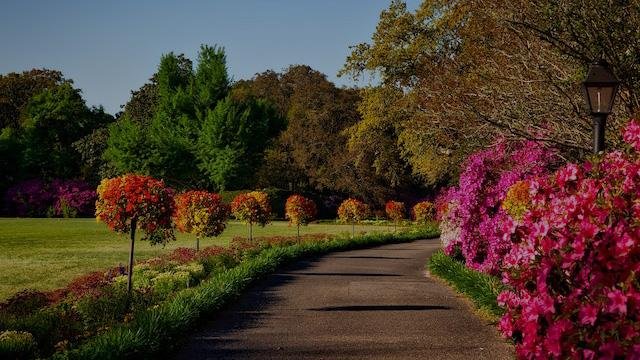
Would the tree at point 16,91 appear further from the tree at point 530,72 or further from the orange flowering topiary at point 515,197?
the orange flowering topiary at point 515,197

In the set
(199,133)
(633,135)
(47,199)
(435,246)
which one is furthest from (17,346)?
(199,133)

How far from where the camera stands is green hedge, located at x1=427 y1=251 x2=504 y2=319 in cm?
1102

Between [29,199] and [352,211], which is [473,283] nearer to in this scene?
[352,211]

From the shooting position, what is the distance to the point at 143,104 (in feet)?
236

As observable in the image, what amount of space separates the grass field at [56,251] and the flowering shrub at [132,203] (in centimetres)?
452

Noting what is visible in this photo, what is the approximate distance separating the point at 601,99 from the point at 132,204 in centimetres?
929

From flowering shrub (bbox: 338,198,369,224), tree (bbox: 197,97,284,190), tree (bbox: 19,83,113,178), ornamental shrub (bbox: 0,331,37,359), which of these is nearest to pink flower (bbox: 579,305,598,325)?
ornamental shrub (bbox: 0,331,37,359)

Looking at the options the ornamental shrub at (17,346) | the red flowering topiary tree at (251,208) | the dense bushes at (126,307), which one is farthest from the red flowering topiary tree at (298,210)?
the ornamental shrub at (17,346)

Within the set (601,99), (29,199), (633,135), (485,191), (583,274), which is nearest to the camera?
(583,274)

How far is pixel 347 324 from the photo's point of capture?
1030cm

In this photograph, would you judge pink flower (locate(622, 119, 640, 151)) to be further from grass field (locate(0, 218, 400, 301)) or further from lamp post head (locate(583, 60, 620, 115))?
grass field (locate(0, 218, 400, 301))

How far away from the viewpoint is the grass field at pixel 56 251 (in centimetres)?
2032

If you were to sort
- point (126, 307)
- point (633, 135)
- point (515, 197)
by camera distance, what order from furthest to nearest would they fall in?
1. point (126, 307)
2. point (515, 197)
3. point (633, 135)

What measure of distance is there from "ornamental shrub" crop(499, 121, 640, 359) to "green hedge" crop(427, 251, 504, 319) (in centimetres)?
597
